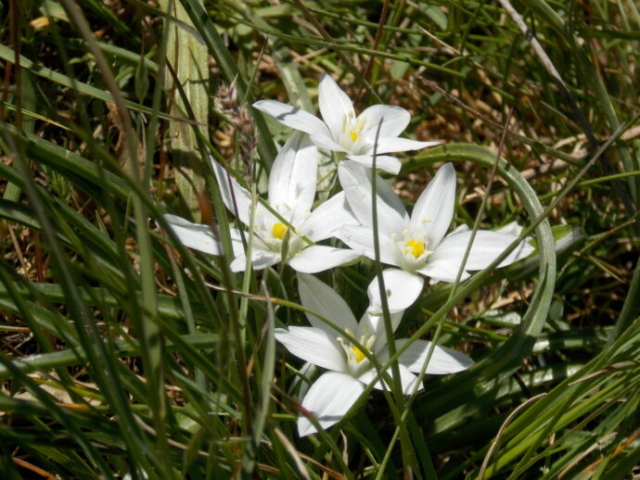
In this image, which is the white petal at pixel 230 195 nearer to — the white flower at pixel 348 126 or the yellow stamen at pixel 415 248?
the white flower at pixel 348 126

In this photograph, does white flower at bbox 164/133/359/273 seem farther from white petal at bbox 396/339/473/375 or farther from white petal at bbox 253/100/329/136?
white petal at bbox 396/339/473/375

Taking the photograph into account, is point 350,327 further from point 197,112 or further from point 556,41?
point 556,41

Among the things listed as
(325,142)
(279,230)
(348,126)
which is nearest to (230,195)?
(279,230)

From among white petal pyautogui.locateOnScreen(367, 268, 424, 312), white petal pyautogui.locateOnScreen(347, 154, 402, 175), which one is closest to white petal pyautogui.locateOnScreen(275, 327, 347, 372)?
white petal pyautogui.locateOnScreen(367, 268, 424, 312)

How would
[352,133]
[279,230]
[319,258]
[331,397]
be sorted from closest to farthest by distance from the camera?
[331,397]
[319,258]
[279,230]
[352,133]

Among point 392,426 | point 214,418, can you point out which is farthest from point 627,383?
point 214,418

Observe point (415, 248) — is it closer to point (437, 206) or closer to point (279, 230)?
point (437, 206)

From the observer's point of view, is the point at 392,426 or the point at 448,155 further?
the point at 448,155
